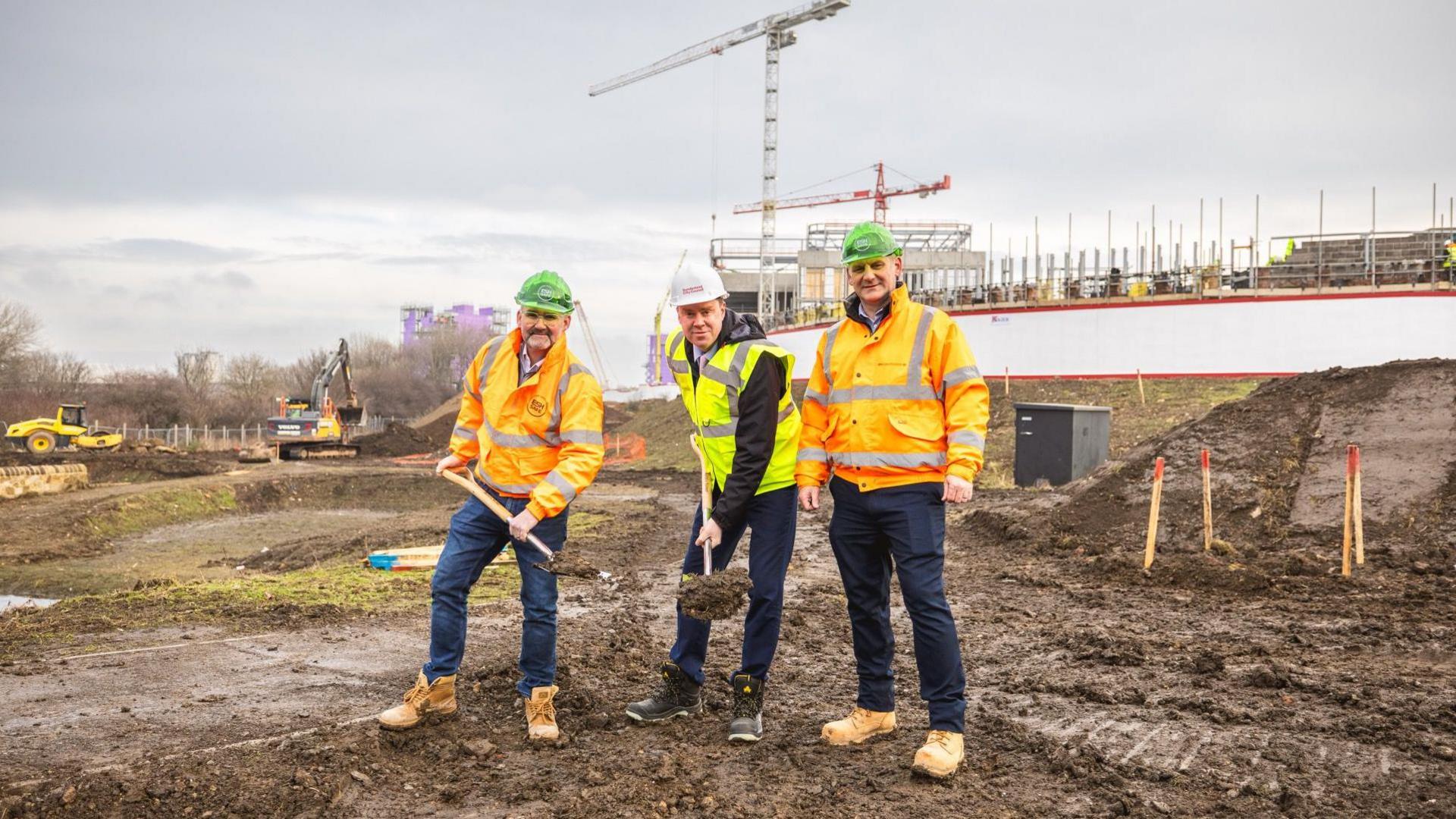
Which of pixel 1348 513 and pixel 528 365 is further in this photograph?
pixel 1348 513

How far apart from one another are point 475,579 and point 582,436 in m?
0.82

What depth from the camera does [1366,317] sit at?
30578 millimetres

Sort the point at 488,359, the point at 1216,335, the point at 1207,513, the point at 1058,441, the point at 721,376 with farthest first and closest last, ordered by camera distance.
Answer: the point at 1216,335, the point at 1058,441, the point at 1207,513, the point at 488,359, the point at 721,376

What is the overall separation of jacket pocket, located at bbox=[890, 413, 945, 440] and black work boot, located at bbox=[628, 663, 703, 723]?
5.37ft

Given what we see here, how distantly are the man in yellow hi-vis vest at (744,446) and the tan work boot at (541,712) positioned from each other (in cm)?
70

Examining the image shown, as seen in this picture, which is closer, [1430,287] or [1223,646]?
[1223,646]

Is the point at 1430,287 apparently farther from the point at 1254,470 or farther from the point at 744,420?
the point at 744,420

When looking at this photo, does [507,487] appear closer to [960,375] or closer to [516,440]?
[516,440]

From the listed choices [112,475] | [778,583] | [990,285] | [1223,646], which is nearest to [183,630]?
[778,583]

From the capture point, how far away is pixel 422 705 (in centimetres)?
511

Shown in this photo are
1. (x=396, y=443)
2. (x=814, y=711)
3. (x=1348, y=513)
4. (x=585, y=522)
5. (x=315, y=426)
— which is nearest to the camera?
(x=814, y=711)

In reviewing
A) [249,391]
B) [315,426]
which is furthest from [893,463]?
[249,391]

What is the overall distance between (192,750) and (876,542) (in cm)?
304

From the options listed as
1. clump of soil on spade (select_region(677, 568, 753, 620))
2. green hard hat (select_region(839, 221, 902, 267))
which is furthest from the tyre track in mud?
green hard hat (select_region(839, 221, 902, 267))
